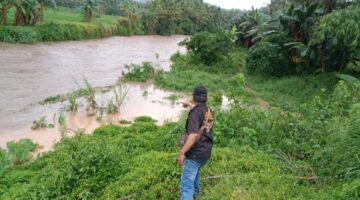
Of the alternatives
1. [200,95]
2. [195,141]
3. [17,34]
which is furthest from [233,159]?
[17,34]

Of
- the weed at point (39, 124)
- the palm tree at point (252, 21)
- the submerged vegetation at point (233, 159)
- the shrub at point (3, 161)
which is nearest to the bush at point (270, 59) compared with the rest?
the submerged vegetation at point (233, 159)

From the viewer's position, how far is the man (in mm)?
4641

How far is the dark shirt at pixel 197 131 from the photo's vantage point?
15.3 ft

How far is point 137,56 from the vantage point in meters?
26.4

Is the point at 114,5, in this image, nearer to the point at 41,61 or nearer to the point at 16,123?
the point at 41,61

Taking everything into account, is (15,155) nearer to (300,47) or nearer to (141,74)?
(141,74)

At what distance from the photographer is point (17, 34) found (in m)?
25.0

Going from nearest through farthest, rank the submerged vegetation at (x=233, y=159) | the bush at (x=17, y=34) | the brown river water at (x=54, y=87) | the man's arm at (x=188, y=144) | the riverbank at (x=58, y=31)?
the man's arm at (x=188, y=144) → the submerged vegetation at (x=233, y=159) → the brown river water at (x=54, y=87) → the bush at (x=17, y=34) → the riverbank at (x=58, y=31)

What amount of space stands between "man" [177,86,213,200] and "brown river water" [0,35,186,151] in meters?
4.79

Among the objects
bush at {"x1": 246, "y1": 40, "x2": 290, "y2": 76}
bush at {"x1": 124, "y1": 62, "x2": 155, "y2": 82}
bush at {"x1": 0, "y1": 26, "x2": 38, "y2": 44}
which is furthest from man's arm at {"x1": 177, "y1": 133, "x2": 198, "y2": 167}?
bush at {"x1": 0, "y1": 26, "x2": 38, "y2": 44}

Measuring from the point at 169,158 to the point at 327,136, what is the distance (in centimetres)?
276

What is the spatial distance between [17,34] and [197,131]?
2355 cm

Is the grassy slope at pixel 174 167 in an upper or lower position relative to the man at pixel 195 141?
lower

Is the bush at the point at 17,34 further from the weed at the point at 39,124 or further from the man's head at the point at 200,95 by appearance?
the man's head at the point at 200,95
